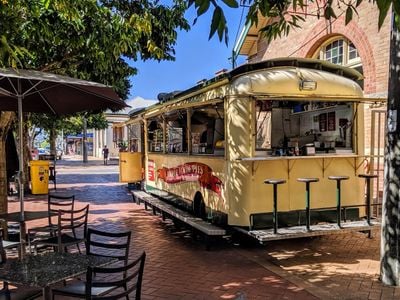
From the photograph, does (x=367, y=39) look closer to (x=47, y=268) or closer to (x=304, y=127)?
(x=304, y=127)

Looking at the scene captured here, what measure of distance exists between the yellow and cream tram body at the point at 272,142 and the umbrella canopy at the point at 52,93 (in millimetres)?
1778

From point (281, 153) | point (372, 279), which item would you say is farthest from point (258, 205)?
point (372, 279)

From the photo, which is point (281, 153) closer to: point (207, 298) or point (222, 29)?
point (207, 298)

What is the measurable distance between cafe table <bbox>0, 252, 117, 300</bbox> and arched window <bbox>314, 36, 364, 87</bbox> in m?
8.27

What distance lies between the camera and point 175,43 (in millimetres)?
9625

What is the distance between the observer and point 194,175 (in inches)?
310

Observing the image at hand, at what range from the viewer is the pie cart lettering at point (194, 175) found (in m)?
7.08

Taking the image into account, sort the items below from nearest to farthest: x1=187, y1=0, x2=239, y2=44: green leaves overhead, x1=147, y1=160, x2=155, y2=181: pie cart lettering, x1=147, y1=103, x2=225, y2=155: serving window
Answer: x1=187, y1=0, x2=239, y2=44: green leaves overhead, x1=147, y1=103, x2=225, y2=155: serving window, x1=147, y1=160, x2=155, y2=181: pie cart lettering

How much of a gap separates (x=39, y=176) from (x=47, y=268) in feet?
38.4

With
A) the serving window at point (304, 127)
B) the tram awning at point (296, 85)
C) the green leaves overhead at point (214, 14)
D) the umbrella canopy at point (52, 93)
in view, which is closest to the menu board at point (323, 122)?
the serving window at point (304, 127)

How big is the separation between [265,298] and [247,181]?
2058 millimetres

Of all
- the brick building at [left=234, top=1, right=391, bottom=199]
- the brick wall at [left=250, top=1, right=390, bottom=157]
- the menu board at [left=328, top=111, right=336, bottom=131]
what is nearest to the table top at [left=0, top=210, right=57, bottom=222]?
the menu board at [left=328, top=111, right=336, bottom=131]

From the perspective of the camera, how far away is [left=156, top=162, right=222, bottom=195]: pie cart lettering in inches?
279

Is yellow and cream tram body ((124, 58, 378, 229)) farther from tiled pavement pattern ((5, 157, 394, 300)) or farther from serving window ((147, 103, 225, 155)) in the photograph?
tiled pavement pattern ((5, 157, 394, 300))
